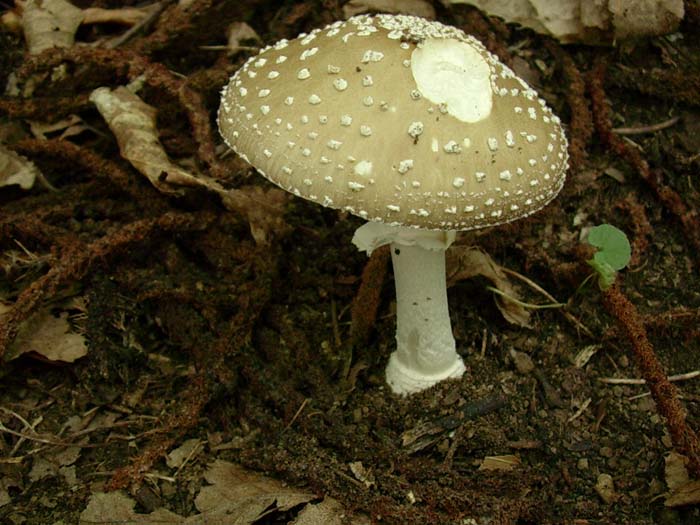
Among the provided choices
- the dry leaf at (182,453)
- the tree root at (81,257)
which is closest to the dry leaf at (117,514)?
the dry leaf at (182,453)

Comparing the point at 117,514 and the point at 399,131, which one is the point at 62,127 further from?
the point at 399,131

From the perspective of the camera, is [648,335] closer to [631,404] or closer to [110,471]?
[631,404]

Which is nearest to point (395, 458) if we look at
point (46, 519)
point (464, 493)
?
point (464, 493)

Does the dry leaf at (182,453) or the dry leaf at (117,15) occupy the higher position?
the dry leaf at (117,15)

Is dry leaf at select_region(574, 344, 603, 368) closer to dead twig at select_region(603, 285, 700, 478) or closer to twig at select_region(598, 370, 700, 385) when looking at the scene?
twig at select_region(598, 370, 700, 385)

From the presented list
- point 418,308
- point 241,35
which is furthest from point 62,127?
point 418,308

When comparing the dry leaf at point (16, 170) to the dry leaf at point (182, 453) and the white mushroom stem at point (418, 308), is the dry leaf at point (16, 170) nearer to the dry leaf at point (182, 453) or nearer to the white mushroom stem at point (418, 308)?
the dry leaf at point (182, 453)
